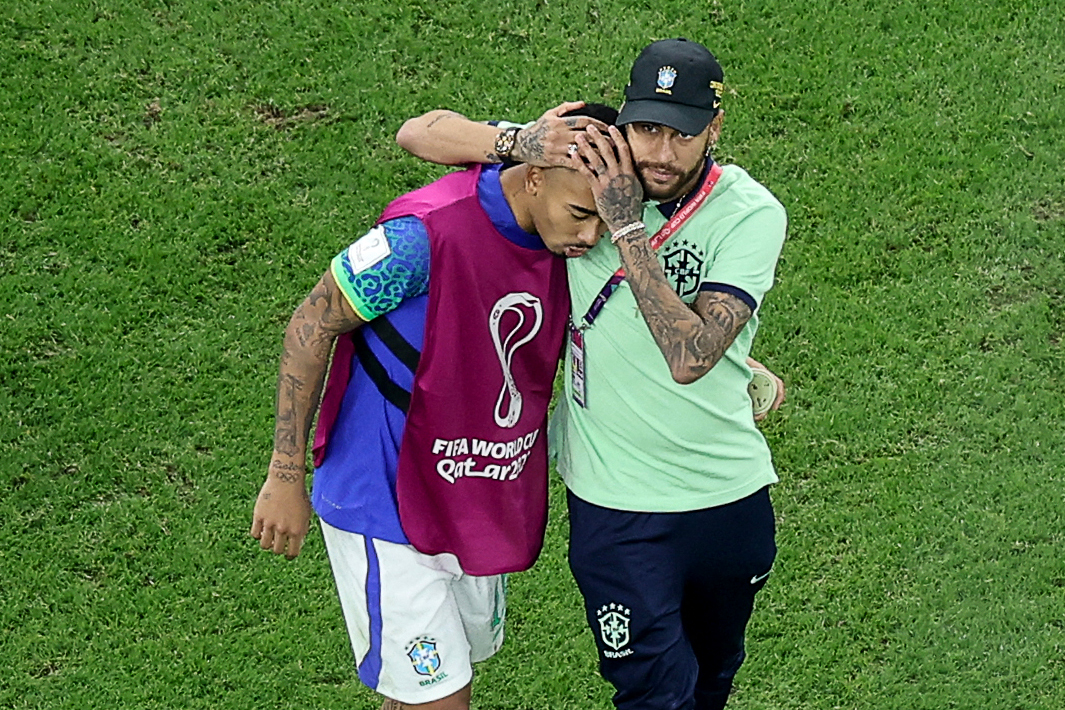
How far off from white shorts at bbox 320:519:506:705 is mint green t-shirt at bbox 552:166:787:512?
52 cm

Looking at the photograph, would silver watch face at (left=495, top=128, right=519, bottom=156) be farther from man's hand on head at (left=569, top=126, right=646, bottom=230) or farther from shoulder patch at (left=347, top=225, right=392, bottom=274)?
shoulder patch at (left=347, top=225, right=392, bottom=274)

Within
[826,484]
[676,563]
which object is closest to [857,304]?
[826,484]

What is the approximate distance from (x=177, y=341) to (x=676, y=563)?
3.41 meters

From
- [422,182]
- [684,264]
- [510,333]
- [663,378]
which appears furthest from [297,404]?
[422,182]

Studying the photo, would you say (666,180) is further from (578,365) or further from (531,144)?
(578,365)

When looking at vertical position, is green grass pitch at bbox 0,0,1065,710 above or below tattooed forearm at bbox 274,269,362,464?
below

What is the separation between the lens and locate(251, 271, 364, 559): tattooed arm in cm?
473

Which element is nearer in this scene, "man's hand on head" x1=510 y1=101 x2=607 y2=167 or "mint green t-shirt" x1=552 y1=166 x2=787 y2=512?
"man's hand on head" x1=510 y1=101 x2=607 y2=167

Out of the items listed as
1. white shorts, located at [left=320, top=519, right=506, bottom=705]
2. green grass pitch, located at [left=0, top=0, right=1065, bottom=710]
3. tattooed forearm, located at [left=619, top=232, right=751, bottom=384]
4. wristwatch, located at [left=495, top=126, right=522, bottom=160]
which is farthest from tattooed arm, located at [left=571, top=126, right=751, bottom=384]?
green grass pitch, located at [left=0, top=0, right=1065, bottom=710]

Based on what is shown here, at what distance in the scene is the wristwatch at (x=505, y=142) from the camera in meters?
4.79

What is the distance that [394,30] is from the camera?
29.0 feet

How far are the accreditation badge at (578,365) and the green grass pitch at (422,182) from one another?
5.99 ft

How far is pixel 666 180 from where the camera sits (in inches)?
183

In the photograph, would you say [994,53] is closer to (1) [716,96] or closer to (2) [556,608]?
(2) [556,608]
